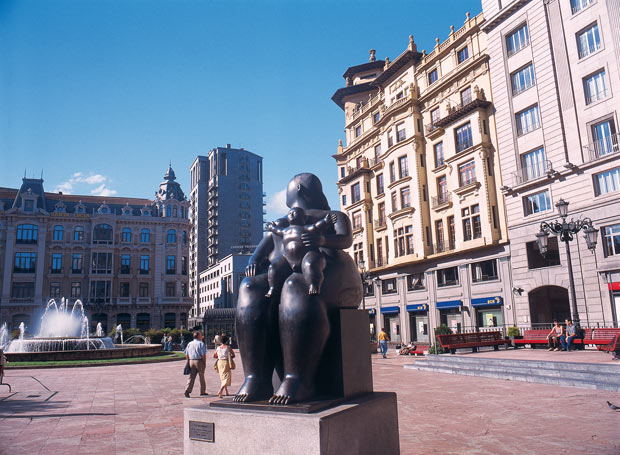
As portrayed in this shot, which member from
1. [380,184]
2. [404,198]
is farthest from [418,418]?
[380,184]

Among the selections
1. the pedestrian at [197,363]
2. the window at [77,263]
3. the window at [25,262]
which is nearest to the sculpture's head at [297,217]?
the pedestrian at [197,363]

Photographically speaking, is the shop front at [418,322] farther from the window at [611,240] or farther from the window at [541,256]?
the window at [611,240]

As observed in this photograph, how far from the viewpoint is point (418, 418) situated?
6797mm

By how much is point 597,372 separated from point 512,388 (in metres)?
1.88

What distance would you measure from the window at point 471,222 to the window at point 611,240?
8.24 meters

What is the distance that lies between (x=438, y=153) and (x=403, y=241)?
7279mm

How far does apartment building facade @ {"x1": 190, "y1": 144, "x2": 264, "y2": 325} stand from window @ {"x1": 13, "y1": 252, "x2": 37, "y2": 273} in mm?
29523

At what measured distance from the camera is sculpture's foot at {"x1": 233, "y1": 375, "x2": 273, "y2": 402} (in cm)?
342

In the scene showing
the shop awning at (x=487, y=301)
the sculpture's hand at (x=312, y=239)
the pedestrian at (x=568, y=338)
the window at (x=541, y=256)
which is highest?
the window at (x=541, y=256)

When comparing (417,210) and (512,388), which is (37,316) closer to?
(417,210)

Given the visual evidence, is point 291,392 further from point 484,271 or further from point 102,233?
point 102,233

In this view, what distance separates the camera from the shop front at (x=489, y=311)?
1067 inches

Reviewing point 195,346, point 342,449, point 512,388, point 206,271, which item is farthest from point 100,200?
point 342,449

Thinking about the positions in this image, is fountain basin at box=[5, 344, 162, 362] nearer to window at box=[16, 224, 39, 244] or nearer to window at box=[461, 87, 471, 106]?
window at box=[461, 87, 471, 106]
